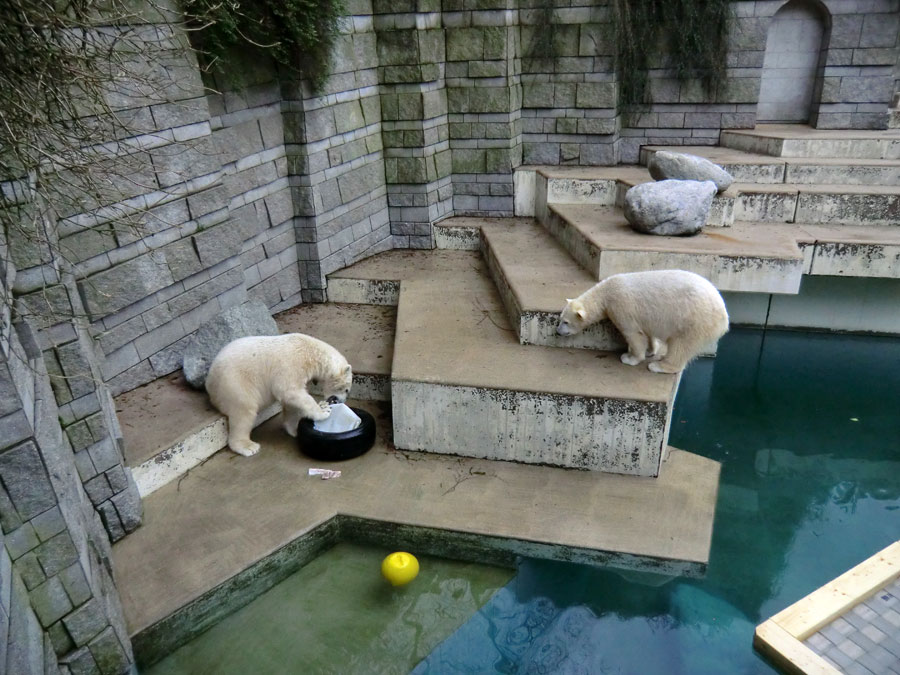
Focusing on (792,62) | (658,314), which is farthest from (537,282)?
(792,62)

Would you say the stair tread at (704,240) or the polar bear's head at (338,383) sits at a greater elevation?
the stair tread at (704,240)

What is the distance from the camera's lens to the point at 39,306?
319 centimetres

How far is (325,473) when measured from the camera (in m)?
4.58

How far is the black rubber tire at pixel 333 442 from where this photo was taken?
465 cm

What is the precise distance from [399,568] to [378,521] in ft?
1.49

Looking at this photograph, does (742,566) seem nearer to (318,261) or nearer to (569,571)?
(569,571)

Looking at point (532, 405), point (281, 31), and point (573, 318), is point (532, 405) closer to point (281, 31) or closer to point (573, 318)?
point (573, 318)

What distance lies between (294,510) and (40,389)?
1.83 metres

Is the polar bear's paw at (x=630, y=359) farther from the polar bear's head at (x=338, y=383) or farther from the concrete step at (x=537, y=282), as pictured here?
the polar bear's head at (x=338, y=383)

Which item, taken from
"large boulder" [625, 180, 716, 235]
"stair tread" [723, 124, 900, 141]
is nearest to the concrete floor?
"large boulder" [625, 180, 716, 235]

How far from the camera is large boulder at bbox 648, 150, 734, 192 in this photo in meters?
6.19

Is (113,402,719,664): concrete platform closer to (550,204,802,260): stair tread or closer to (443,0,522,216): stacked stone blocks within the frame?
(550,204,802,260): stair tread

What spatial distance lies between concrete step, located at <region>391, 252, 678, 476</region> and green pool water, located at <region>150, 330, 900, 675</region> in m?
0.86

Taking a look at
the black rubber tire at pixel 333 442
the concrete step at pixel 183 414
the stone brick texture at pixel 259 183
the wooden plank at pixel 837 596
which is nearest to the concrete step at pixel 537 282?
the stone brick texture at pixel 259 183
